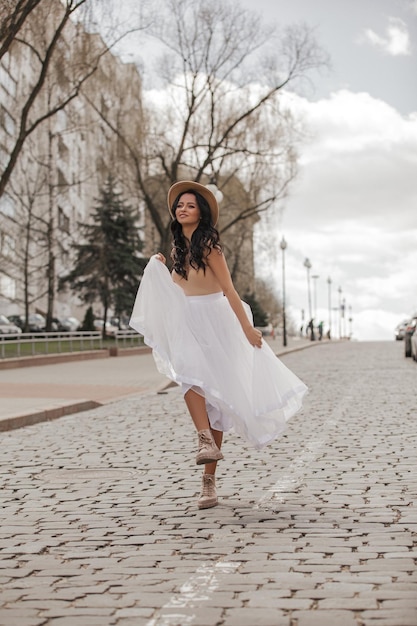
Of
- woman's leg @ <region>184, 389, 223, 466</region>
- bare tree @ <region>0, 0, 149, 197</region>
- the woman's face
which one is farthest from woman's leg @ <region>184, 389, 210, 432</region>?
bare tree @ <region>0, 0, 149, 197</region>

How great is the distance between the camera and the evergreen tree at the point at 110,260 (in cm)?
5617

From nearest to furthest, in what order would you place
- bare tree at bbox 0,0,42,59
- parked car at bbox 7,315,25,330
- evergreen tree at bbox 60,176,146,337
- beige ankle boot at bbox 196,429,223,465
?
1. beige ankle boot at bbox 196,429,223,465
2. bare tree at bbox 0,0,42,59
3. evergreen tree at bbox 60,176,146,337
4. parked car at bbox 7,315,25,330

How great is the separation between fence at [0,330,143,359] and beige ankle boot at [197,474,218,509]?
22.0 metres

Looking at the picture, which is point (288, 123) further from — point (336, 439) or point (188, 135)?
point (336, 439)

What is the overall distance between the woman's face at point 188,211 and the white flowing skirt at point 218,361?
364 mm

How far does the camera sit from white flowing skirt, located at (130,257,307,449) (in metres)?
6.91

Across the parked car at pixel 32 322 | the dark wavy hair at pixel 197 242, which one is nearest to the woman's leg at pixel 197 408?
the dark wavy hair at pixel 197 242

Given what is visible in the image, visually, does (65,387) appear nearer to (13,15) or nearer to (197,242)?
(13,15)

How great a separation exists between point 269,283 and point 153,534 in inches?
5223

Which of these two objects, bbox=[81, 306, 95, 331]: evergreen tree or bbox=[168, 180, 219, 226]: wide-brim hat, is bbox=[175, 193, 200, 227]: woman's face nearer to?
bbox=[168, 180, 219, 226]: wide-brim hat

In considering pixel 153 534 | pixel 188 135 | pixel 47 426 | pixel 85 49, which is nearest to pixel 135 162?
pixel 188 135

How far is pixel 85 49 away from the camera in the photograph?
95.1ft

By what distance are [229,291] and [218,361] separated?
47 cm

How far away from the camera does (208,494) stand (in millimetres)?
6902
